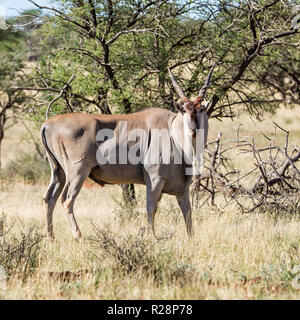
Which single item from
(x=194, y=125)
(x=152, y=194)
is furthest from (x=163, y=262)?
(x=194, y=125)

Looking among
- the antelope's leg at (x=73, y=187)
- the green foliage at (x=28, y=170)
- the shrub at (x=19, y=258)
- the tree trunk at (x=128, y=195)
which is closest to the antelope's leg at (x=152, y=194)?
the antelope's leg at (x=73, y=187)

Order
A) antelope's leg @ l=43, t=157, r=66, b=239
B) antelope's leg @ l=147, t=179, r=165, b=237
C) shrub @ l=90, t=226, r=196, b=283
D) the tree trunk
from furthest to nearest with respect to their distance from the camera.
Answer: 1. the tree trunk
2. antelope's leg @ l=43, t=157, r=66, b=239
3. antelope's leg @ l=147, t=179, r=165, b=237
4. shrub @ l=90, t=226, r=196, b=283

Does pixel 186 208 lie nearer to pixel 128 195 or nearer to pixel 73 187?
pixel 73 187

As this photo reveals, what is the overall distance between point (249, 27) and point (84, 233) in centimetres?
508

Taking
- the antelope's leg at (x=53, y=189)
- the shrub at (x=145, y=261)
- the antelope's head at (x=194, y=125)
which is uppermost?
the antelope's head at (x=194, y=125)

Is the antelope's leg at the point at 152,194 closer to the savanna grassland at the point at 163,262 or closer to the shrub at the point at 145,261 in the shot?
the savanna grassland at the point at 163,262

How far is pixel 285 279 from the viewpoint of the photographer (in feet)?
19.0

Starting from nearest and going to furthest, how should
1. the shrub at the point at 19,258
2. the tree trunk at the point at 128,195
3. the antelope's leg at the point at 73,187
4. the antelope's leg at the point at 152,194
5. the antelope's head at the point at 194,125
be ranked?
the shrub at the point at 19,258, the antelope's head at the point at 194,125, the antelope's leg at the point at 152,194, the antelope's leg at the point at 73,187, the tree trunk at the point at 128,195

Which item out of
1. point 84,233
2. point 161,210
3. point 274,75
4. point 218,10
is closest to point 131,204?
point 161,210

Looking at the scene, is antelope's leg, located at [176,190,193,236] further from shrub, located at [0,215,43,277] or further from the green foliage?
the green foliage

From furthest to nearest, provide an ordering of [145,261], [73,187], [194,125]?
[73,187], [194,125], [145,261]

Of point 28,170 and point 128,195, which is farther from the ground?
point 28,170

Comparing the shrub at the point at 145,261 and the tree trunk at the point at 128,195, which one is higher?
the tree trunk at the point at 128,195

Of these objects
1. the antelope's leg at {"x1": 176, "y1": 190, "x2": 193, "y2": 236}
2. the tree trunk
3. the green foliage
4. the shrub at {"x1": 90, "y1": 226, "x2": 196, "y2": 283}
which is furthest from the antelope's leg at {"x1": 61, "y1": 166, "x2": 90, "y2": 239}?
the green foliage
